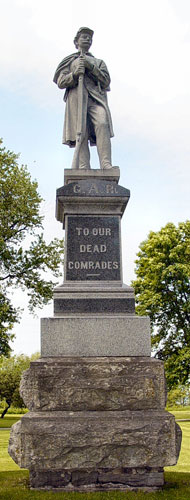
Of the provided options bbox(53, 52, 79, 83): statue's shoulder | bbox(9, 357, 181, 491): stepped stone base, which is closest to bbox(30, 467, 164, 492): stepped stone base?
bbox(9, 357, 181, 491): stepped stone base

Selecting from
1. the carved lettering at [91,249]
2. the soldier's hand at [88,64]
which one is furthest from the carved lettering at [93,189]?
the soldier's hand at [88,64]

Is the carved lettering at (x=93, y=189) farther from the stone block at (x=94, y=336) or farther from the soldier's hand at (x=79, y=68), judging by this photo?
the soldier's hand at (x=79, y=68)

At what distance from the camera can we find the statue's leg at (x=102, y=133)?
7.25m

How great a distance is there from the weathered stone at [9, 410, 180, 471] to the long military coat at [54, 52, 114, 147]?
4.42 m

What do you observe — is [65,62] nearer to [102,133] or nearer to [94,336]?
[102,133]

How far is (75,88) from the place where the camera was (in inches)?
297

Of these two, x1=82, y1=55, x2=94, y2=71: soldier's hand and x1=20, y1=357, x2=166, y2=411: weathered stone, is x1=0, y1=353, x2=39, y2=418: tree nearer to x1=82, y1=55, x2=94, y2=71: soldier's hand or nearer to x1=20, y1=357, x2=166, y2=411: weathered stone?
x1=82, y1=55, x2=94, y2=71: soldier's hand

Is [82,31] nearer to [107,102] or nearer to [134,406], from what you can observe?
[107,102]

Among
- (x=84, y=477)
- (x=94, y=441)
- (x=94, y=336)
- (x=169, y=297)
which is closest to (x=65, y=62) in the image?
(x=94, y=336)

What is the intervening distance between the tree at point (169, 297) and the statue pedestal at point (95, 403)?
16.1m

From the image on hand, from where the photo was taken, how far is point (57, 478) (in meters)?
5.02

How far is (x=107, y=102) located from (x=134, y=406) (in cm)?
487

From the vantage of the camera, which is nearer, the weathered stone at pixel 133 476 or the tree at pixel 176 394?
the weathered stone at pixel 133 476

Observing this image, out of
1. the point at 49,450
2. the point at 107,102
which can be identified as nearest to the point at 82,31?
the point at 107,102
